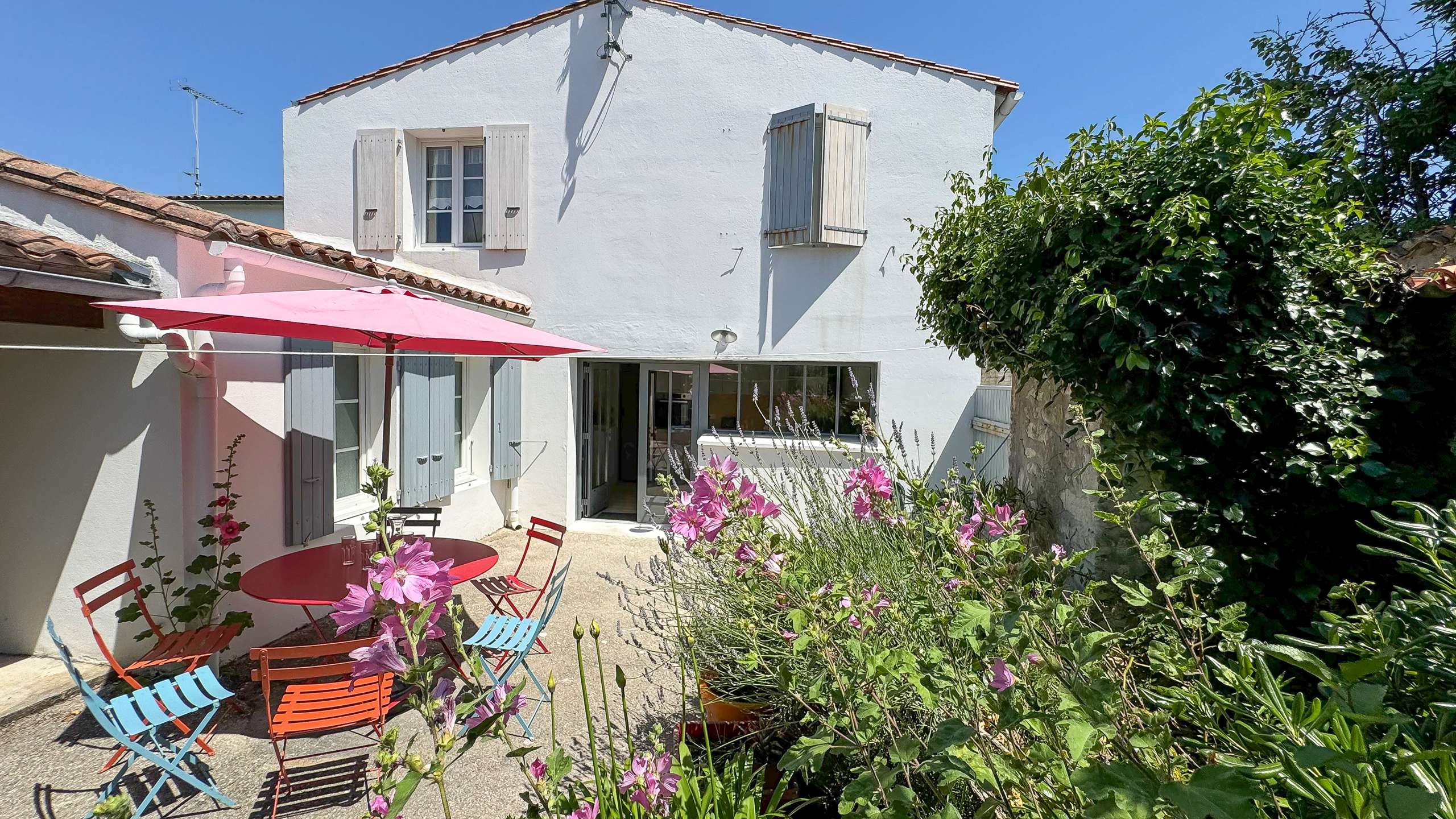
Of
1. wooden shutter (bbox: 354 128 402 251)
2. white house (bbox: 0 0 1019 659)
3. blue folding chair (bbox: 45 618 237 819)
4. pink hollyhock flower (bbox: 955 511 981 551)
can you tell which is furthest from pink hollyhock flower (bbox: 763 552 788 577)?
wooden shutter (bbox: 354 128 402 251)

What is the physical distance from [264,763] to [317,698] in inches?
24.5

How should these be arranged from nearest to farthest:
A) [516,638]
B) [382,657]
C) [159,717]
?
[382,657]
[159,717]
[516,638]

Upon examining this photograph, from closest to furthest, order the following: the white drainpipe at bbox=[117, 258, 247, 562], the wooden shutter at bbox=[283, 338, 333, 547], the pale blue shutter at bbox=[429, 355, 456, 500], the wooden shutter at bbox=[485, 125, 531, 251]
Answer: the white drainpipe at bbox=[117, 258, 247, 562] → the wooden shutter at bbox=[283, 338, 333, 547] → the pale blue shutter at bbox=[429, 355, 456, 500] → the wooden shutter at bbox=[485, 125, 531, 251]

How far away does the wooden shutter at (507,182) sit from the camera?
727 cm

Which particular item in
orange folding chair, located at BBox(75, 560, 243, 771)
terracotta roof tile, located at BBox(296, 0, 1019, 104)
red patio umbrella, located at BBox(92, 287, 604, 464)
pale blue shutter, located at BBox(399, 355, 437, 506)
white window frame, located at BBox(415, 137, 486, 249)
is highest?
terracotta roof tile, located at BBox(296, 0, 1019, 104)

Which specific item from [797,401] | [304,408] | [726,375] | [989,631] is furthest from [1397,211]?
[304,408]

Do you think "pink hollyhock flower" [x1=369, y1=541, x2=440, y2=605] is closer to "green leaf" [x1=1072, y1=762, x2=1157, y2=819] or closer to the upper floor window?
"green leaf" [x1=1072, y1=762, x2=1157, y2=819]

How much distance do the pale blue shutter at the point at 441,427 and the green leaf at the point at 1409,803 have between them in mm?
6126

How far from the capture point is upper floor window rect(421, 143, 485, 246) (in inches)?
299

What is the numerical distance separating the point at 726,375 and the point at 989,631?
6441mm

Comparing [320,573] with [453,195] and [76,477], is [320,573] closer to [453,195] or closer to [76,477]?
[76,477]

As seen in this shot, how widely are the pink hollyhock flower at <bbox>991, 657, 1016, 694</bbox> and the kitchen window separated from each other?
6.03 m

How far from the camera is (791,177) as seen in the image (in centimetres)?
699

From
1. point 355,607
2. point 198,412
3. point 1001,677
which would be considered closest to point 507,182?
point 198,412
